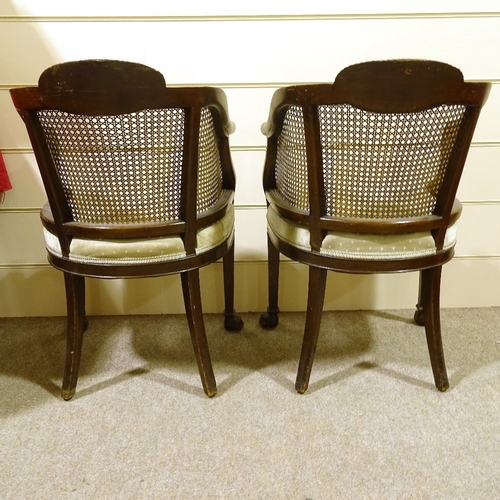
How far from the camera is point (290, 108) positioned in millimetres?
1160

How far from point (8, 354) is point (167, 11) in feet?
3.90

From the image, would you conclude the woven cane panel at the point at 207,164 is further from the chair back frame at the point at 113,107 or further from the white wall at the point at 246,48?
the white wall at the point at 246,48

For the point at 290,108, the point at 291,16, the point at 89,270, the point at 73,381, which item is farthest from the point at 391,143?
the point at 73,381

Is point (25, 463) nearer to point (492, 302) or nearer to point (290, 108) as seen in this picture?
point (290, 108)

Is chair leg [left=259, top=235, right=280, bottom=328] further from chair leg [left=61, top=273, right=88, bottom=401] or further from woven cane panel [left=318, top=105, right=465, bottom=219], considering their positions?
chair leg [left=61, top=273, right=88, bottom=401]

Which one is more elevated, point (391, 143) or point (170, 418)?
point (391, 143)

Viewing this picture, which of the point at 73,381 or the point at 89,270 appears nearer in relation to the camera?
the point at 89,270

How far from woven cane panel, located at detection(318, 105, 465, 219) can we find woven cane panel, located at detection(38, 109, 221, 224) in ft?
1.05

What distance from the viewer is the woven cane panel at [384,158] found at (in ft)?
3.45

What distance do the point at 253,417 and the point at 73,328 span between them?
534mm

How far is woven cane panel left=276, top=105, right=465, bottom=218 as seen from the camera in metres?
1.05

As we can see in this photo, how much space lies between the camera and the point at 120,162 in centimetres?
108

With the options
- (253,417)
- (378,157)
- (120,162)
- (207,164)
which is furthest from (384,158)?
(253,417)

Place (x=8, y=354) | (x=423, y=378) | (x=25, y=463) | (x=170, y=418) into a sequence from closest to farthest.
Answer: (x=25, y=463), (x=170, y=418), (x=423, y=378), (x=8, y=354)
